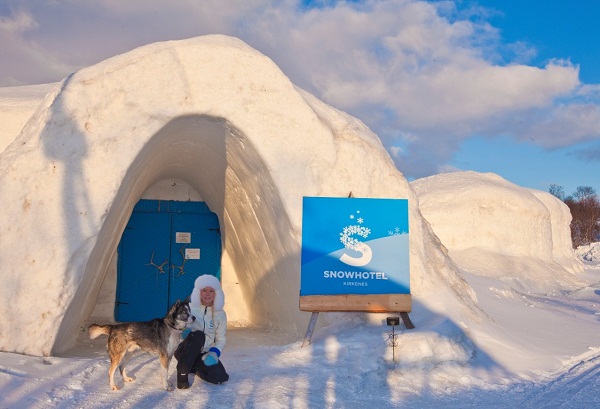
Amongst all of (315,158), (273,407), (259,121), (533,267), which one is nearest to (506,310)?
(315,158)

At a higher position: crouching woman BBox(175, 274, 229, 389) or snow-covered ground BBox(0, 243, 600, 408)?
crouching woman BBox(175, 274, 229, 389)

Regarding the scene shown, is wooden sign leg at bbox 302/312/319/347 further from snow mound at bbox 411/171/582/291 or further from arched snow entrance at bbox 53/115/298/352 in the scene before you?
snow mound at bbox 411/171/582/291

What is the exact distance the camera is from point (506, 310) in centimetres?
1009

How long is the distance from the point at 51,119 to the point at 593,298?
14.9m

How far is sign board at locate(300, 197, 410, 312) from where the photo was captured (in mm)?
6387

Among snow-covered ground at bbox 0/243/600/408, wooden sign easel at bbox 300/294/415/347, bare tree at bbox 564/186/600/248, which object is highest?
bare tree at bbox 564/186/600/248

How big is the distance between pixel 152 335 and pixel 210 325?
609mm

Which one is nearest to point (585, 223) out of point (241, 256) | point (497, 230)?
point (497, 230)

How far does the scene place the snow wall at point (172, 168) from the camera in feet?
19.1

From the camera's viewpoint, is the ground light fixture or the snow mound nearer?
the ground light fixture

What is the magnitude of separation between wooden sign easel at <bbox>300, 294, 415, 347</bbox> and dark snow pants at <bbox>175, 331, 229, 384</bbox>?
1.41 meters

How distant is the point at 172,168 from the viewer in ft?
30.8

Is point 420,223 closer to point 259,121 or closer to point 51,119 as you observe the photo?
point 259,121

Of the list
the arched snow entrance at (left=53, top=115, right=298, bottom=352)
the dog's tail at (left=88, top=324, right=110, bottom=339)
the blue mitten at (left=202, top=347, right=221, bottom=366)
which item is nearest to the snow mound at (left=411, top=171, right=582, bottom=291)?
the arched snow entrance at (left=53, top=115, right=298, bottom=352)
